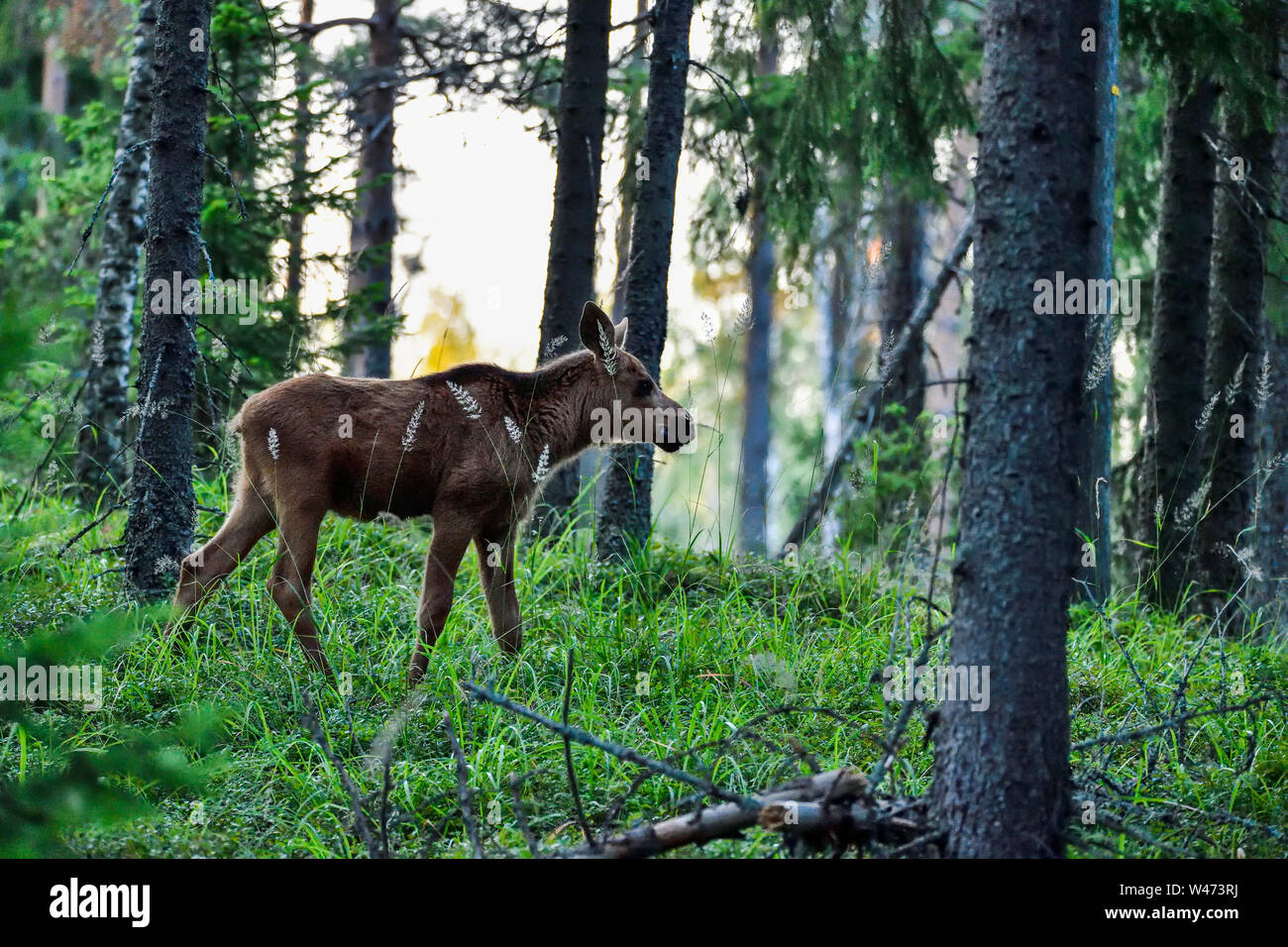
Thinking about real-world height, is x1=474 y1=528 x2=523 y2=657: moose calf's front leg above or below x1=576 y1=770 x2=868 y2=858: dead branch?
above

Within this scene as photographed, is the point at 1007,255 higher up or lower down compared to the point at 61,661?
higher up

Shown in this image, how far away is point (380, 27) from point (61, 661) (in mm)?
13603

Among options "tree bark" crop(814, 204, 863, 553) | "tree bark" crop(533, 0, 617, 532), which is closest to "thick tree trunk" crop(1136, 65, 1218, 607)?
"tree bark" crop(814, 204, 863, 553)

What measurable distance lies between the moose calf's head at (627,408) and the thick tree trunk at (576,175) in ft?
6.39

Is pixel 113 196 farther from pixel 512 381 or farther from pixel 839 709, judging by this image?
pixel 839 709

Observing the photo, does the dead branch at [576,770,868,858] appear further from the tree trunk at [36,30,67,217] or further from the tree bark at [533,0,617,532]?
the tree trunk at [36,30,67,217]

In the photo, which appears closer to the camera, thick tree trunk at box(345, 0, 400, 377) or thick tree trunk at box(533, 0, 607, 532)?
thick tree trunk at box(533, 0, 607, 532)

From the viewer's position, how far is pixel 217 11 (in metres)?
9.95

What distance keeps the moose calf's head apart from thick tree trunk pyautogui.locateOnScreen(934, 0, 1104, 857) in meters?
3.44

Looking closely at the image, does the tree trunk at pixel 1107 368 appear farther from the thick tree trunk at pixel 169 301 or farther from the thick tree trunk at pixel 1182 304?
the thick tree trunk at pixel 169 301

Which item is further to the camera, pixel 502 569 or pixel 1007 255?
pixel 502 569

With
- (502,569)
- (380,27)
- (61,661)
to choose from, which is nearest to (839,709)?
(502,569)

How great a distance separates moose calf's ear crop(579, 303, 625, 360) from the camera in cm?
691

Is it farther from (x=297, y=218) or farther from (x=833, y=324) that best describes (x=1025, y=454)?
(x=833, y=324)
